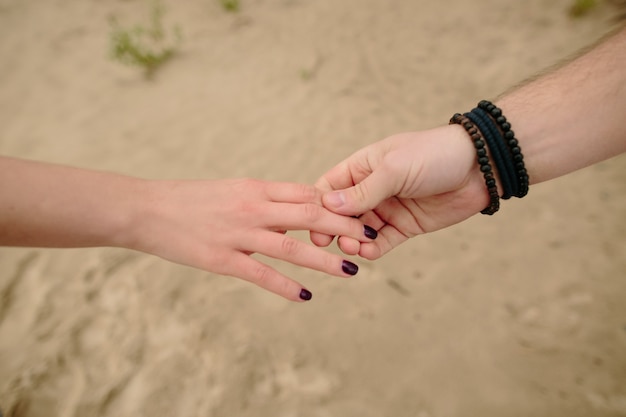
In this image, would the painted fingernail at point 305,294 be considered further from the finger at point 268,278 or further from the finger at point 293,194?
the finger at point 293,194

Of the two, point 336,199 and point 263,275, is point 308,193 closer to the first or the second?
point 336,199

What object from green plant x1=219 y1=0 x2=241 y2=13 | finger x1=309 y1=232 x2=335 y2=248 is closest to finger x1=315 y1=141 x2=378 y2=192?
finger x1=309 y1=232 x2=335 y2=248

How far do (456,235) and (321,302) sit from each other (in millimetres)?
782

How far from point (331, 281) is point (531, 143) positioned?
1060 millimetres

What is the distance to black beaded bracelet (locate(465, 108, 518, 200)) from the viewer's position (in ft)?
4.40

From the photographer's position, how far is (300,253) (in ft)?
4.54

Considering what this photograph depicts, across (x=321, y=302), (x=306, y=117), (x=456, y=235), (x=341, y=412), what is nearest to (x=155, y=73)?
(x=306, y=117)

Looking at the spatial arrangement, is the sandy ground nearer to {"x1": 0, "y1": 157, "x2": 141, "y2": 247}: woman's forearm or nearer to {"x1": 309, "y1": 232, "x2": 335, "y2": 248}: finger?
{"x1": 309, "y1": 232, "x2": 335, "y2": 248}: finger

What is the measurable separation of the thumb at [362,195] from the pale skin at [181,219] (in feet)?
0.12

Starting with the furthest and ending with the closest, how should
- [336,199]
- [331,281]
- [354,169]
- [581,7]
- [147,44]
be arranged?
[147,44], [581,7], [331,281], [354,169], [336,199]

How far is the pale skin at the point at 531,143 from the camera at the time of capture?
4.31ft

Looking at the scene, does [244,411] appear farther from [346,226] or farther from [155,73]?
[155,73]

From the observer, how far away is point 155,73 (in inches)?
126

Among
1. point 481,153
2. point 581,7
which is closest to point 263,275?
point 481,153
